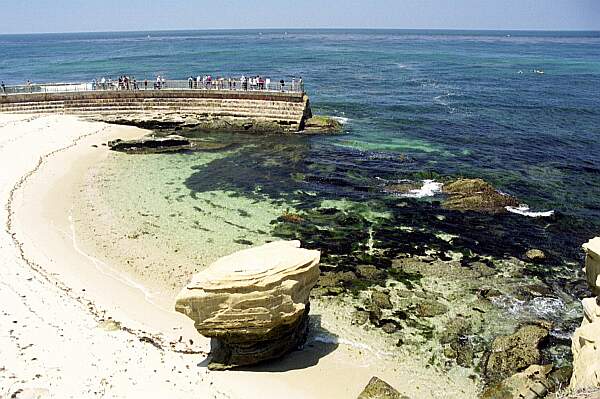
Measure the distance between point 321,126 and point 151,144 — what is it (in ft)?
47.1

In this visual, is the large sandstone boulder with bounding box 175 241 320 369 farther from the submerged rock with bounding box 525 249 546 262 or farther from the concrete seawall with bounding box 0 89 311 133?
the concrete seawall with bounding box 0 89 311 133

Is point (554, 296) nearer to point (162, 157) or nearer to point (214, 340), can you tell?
point (214, 340)

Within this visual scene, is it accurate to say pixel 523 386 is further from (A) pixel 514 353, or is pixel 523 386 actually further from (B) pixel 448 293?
(B) pixel 448 293

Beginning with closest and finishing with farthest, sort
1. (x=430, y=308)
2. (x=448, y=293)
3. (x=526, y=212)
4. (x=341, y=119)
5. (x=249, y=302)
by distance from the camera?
(x=249, y=302) < (x=430, y=308) < (x=448, y=293) < (x=526, y=212) < (x=341, y=119)

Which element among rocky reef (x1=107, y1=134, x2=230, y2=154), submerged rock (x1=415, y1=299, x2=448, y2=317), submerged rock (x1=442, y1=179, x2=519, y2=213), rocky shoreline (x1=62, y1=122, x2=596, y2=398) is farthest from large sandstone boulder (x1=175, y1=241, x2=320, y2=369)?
rocky reef (x1=107, y1=134, x2=230, y2=154)

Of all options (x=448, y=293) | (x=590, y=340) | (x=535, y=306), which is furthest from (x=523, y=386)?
(x=448, y=293)

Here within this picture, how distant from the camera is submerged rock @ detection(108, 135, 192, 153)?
120 feet

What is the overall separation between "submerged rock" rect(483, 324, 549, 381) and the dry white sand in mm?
971

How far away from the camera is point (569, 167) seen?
3312 cm

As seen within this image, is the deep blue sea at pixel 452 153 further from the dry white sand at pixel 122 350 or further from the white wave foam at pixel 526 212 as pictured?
the dry white sand at pixel 122 350

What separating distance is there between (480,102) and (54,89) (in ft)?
144

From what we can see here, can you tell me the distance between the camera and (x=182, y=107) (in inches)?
1790

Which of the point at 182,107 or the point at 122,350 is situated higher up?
the point at 182,107

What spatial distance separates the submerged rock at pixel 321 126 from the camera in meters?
43.2
